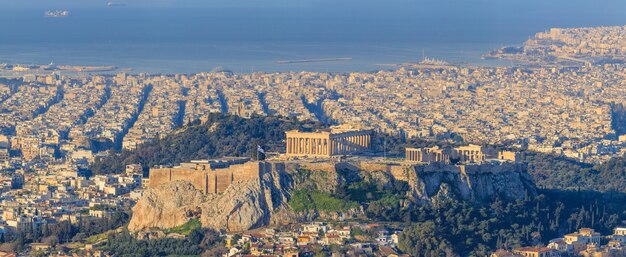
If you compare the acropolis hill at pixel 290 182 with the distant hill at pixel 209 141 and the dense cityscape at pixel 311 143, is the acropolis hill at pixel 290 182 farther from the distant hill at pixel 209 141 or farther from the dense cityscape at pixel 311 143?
the distant hill at pixel 209 141

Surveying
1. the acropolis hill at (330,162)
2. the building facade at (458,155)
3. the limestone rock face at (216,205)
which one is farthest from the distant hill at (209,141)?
the limestone rock face at (216,205)

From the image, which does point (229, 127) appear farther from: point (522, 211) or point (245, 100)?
point (245, 100)

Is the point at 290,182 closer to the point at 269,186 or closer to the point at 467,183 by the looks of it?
the point at 269,186

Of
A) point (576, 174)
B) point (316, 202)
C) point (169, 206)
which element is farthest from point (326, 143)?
point (576, 174)

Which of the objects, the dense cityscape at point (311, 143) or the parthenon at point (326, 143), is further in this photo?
the parthenon at point (326, 143)

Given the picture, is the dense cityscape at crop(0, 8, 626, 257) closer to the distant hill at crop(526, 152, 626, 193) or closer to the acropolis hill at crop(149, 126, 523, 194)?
the acropolis hill at crop(149, 126, 523, 194)

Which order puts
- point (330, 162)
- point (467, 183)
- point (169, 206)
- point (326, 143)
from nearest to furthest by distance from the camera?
point (169, 206), point (330, 162), point (467, 183), point (326, 143)
